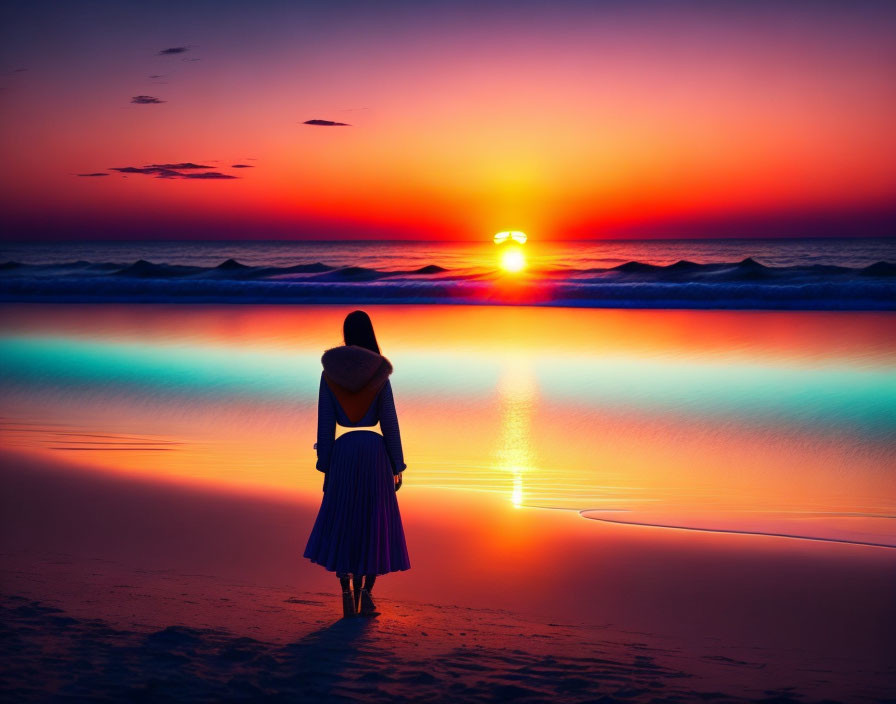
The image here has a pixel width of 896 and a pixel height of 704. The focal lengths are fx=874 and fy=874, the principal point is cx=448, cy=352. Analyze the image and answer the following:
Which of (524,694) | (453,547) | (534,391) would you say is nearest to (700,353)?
(534,391)

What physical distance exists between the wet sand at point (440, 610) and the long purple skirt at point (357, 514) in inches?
10.4

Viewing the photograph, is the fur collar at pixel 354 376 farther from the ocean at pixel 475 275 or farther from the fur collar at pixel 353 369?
the ocean at pixel 475 275

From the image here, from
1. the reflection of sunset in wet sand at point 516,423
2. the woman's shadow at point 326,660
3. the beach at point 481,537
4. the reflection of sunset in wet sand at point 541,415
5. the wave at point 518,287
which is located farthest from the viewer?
the wave at point 518,287

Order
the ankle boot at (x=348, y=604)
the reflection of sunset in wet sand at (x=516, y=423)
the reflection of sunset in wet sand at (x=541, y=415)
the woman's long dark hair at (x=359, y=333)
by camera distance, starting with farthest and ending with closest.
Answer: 1. the reflection of sunset in wet sand at (x=516, y=423)
2. the reflection of sunset in wet sand at (x=541, y=415)
3. the woman's long dark hair at (x=359, y=333)
4. the ankle boot at (x=348, y=604)

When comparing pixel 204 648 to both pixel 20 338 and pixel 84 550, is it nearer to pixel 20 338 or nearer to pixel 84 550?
pixel 84 550

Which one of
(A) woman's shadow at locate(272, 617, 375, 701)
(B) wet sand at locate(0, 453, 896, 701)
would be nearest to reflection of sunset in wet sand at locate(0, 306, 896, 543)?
(B) wet sand at locate(0, 453, 896, 701)

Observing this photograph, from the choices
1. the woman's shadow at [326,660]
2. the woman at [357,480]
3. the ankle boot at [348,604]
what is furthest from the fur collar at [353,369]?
the woman's shadow at [326,660]

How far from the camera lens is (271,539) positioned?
5188 millimetres

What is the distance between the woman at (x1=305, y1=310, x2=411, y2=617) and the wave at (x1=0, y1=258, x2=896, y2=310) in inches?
824

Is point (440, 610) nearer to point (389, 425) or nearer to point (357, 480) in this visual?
point (357, 480)

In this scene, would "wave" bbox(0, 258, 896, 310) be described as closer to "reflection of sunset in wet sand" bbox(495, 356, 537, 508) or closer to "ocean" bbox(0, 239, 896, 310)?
"ocean" bbox(0, 239, 896, 310)

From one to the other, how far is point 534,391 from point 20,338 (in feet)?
34.5

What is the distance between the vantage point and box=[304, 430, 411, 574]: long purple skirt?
396 cm

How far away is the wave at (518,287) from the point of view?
84.3 feet
